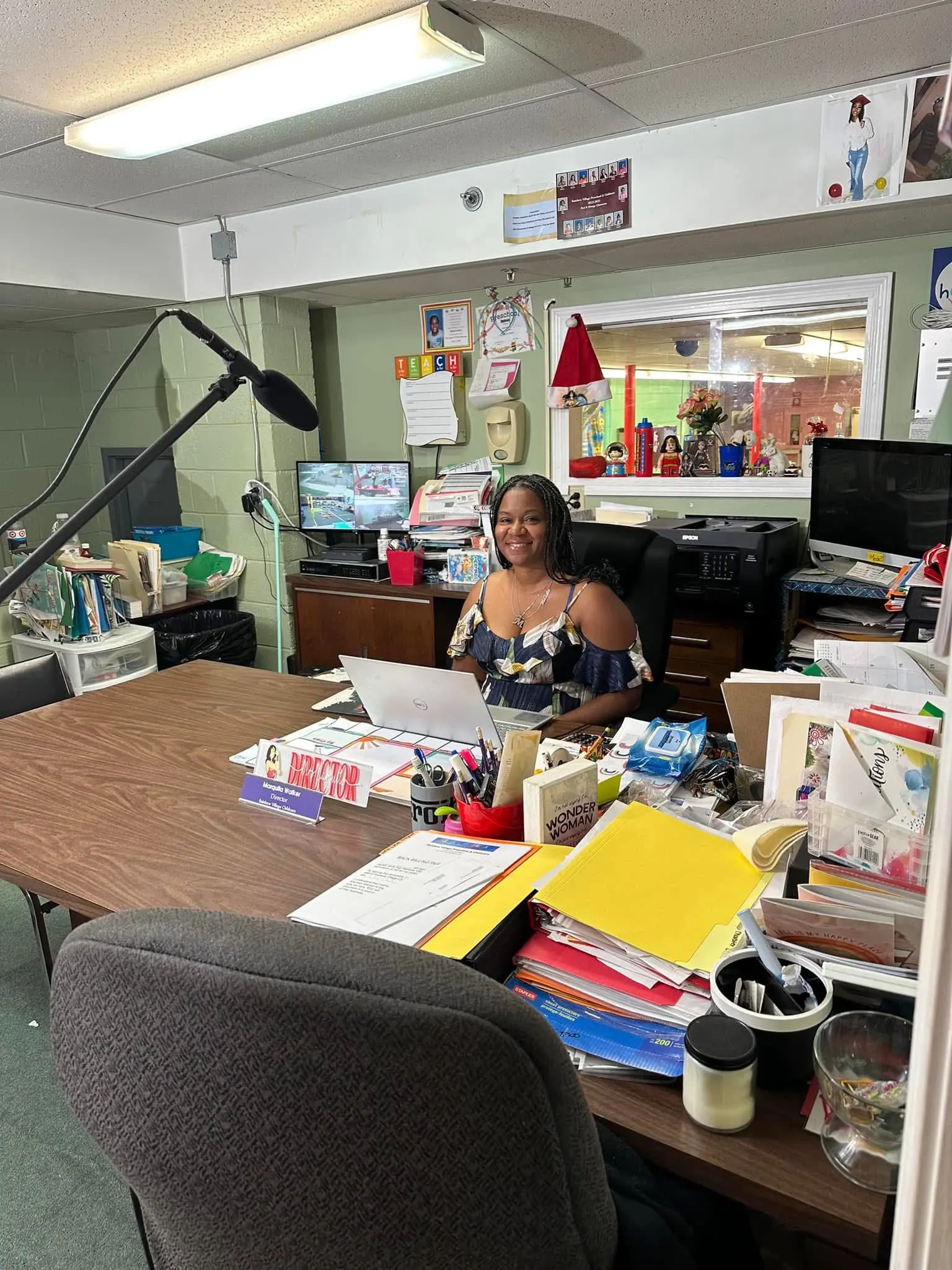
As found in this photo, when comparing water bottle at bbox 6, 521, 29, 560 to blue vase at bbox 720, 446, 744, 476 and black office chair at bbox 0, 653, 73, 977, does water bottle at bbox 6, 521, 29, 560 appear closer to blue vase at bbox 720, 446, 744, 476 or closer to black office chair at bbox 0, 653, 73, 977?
black office chair at bbox 0, 653, 73, 977

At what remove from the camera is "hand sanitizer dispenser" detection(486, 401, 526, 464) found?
3959mm

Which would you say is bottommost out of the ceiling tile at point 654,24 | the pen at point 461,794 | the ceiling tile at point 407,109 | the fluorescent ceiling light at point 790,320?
the pen at point 461,794

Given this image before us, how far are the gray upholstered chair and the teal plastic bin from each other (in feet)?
12.5

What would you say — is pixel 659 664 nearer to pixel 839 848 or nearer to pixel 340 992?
pixel 839 848

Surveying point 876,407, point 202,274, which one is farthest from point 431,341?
point 876,407

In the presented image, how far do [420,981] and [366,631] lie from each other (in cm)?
352

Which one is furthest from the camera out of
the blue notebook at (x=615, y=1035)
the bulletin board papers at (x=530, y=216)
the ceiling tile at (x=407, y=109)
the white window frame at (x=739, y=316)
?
the white window frame at (x=739, y=316)

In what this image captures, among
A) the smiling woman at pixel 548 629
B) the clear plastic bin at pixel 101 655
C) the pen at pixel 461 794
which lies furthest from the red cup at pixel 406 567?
the pen at pixel 461 794

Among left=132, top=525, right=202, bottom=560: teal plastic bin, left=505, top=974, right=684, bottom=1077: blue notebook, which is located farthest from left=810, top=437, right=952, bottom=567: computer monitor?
left=132, top=525, right=202, bottom=560: teal plastic bin

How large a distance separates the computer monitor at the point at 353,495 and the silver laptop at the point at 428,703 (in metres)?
2.35

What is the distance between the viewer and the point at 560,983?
104 centimetres

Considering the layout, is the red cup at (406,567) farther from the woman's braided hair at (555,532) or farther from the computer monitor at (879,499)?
the computer monitor at (879,499)

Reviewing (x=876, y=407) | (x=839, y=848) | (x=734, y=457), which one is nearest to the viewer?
(x=839, y=848)

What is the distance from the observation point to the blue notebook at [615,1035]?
3.10ft
